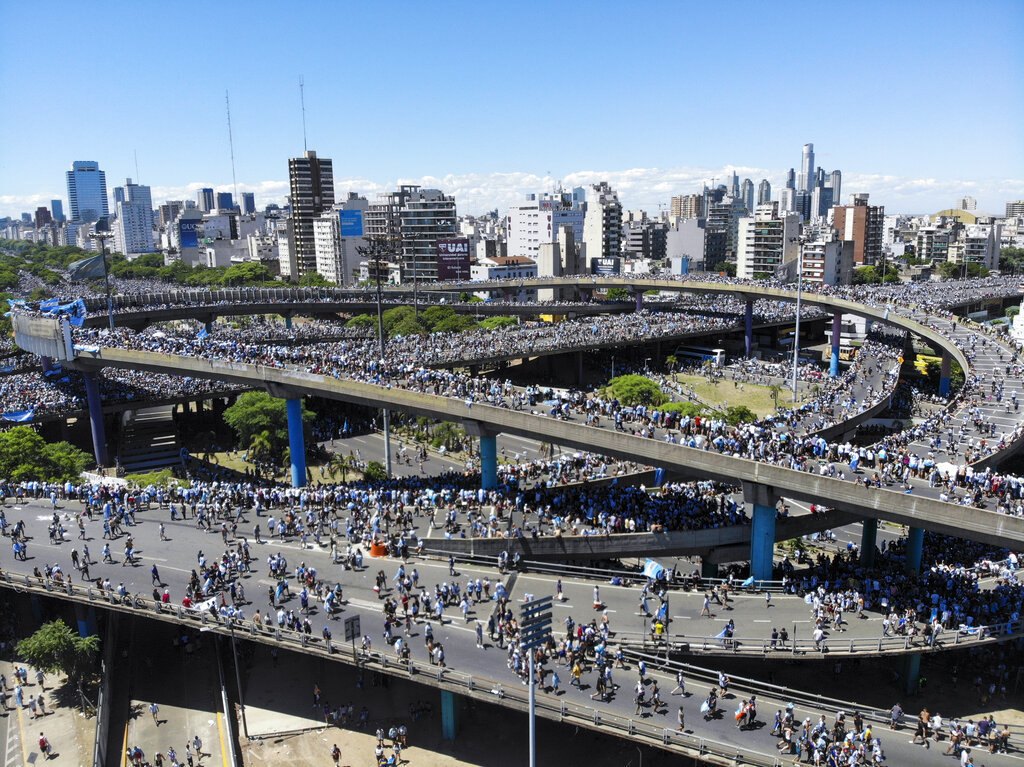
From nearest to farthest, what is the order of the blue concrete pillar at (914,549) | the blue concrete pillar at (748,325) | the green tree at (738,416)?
the blue concrete pillar at (914,549) → the green tree at (738,416) → the blue concrete pillar at (748,325)

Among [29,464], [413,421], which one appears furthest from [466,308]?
[29,464]

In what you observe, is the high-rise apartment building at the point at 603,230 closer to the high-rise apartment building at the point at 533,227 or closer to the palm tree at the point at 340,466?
the high-rise apartment building at the point at 533,227

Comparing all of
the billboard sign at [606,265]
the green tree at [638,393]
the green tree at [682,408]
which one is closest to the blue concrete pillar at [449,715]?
the green tree at [682,408]

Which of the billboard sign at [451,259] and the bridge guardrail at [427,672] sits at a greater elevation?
the billboard sign at [451,259]

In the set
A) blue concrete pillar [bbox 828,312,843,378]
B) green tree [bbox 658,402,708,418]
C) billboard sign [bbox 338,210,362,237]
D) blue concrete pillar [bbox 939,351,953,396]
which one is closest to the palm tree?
green tree [bbox 658,402,708,418]

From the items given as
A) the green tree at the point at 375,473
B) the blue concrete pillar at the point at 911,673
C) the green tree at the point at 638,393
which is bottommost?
the blue concrete pillar at the point at 911,673

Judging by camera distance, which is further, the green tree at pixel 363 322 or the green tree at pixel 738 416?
the green tree at pixel 363 322

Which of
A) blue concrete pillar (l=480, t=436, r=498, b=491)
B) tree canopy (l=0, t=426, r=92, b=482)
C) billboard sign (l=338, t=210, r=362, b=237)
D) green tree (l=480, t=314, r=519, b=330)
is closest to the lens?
blue concrete pillar (l=480, t=436, r=498, b=491)

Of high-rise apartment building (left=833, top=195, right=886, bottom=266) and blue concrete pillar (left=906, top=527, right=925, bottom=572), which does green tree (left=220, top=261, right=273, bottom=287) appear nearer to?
high-rise apartment building (left=833, top=195, right=886, bottom=266)
